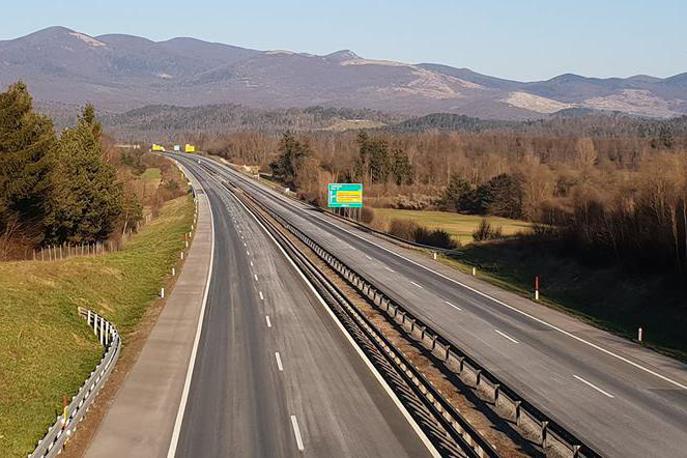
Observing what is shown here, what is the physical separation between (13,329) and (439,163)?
14981 cm

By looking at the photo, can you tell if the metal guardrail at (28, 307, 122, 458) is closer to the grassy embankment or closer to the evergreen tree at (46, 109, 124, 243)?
the grassy embankment

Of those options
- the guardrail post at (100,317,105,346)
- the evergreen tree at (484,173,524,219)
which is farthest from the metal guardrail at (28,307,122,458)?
the evergreen tree at (484,173,524,219)

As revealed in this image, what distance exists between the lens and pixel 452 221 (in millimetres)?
122000

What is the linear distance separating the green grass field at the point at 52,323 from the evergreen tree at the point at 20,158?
675 centimetres

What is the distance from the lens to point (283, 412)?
2219cm

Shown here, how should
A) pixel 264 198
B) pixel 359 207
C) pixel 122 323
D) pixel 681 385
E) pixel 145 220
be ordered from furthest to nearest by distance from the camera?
pixel 264 198
pixel 145 220
pixel 359 207
pixel 122 323
pixel 681 385

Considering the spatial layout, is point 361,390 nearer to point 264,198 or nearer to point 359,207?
point 359,207

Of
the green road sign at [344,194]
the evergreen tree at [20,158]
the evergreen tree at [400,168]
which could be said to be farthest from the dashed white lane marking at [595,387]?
the evergreen tree at [400,168]

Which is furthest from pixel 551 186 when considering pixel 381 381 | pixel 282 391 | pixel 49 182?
pixel 282 391

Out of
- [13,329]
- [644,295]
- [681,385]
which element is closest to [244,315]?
[13,329]

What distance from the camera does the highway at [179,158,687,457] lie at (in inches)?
849

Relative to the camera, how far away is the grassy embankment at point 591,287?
3822 cm

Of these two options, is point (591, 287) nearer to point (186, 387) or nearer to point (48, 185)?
point (186, 387)

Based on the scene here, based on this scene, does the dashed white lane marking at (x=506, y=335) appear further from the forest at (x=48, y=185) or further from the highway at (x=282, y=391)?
the forest at (x=48, y=185)
